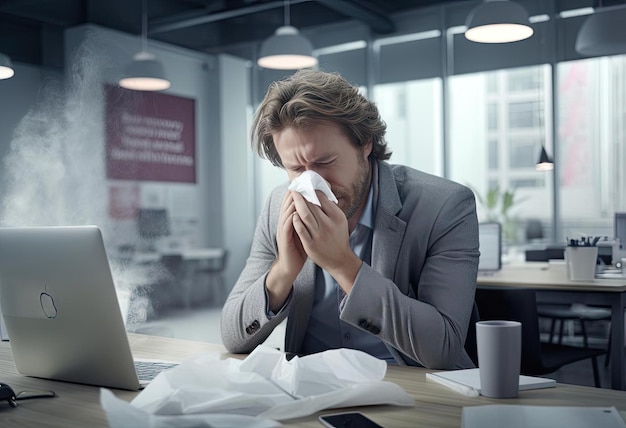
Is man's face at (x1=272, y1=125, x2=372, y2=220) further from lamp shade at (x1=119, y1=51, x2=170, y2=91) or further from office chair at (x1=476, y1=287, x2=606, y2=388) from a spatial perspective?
lamp shade at (x1=119, y1=51, x2=170, y2=91)

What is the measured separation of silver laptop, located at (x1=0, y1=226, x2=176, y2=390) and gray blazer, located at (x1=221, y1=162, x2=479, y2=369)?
15.5 inches

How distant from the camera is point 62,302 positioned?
1.06 meters

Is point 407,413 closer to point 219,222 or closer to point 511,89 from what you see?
point 511,89

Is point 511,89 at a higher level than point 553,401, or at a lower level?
higher

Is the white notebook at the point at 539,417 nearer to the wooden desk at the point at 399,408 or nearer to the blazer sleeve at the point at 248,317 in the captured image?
the wooden desk at the point at 399,408

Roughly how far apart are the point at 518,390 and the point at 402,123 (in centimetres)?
640

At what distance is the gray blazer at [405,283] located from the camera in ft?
3.98

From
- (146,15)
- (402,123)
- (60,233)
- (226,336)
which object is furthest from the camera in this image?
(146,15)

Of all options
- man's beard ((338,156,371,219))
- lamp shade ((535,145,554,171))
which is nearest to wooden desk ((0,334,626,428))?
man's beard ((338,156,371,219))

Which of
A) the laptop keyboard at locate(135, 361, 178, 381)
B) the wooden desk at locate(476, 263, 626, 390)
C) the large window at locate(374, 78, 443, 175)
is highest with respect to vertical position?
the large window at locate(374, 78, 443, 175)

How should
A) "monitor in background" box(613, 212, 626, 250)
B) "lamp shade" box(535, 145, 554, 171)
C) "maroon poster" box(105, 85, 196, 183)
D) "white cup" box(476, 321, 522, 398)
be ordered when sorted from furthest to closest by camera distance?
"maroon poster" box(105, 85, 196, 183) < "lamp shade" box(535, 145, 554, 171) < "monitor in background" box(613, 212, 626, 250) < "white cup" box(476, 321, 522, 398)

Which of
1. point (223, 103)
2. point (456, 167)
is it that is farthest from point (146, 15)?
point (456, 167)

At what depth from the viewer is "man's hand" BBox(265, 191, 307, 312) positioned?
138cm

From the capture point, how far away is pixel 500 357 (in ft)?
3.10
